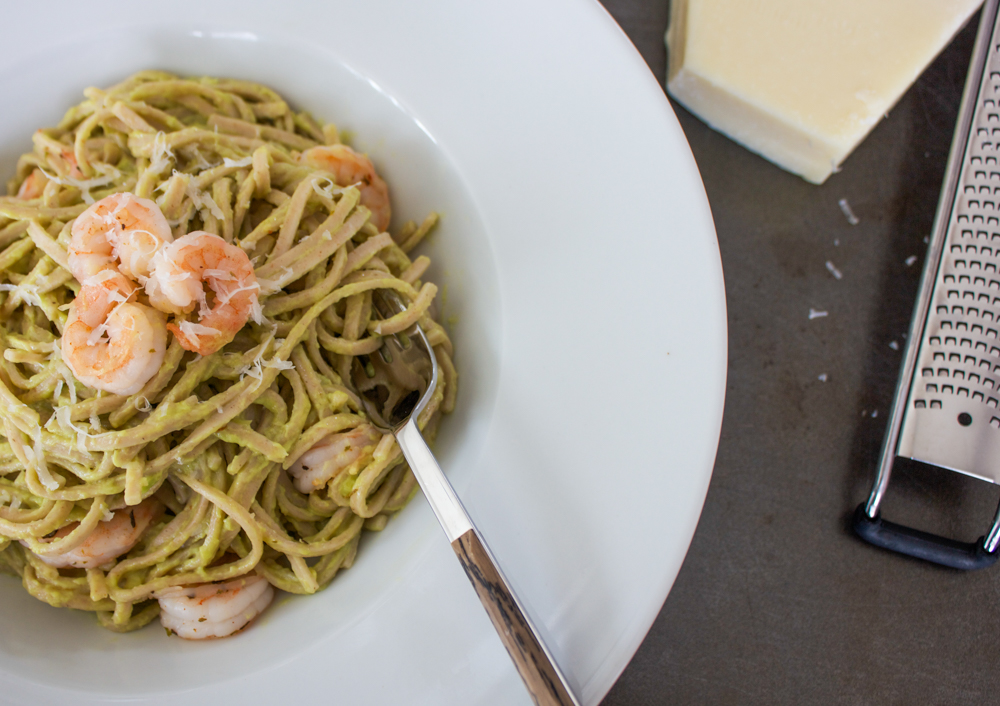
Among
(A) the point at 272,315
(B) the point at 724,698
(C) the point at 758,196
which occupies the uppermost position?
(C) the point at 758,196

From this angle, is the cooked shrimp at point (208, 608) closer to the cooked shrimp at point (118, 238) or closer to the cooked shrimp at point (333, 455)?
the cooked shrimp at point (333, 455)

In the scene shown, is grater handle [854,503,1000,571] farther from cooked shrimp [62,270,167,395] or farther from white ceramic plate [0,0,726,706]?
cooked shrimp [62,270,167,395]

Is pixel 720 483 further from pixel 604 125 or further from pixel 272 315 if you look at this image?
pixel 272 315

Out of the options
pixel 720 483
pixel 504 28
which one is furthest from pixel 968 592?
pixel 504 28

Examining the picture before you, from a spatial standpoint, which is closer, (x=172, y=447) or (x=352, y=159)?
(x=172, y=447)

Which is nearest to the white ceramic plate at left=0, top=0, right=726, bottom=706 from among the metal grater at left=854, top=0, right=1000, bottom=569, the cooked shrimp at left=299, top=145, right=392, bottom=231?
the cooked shrimp at left=299, top=145, right=392, bottom=231

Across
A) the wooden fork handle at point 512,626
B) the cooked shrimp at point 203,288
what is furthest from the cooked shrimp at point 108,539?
the wooden fork handle at point 512,626
